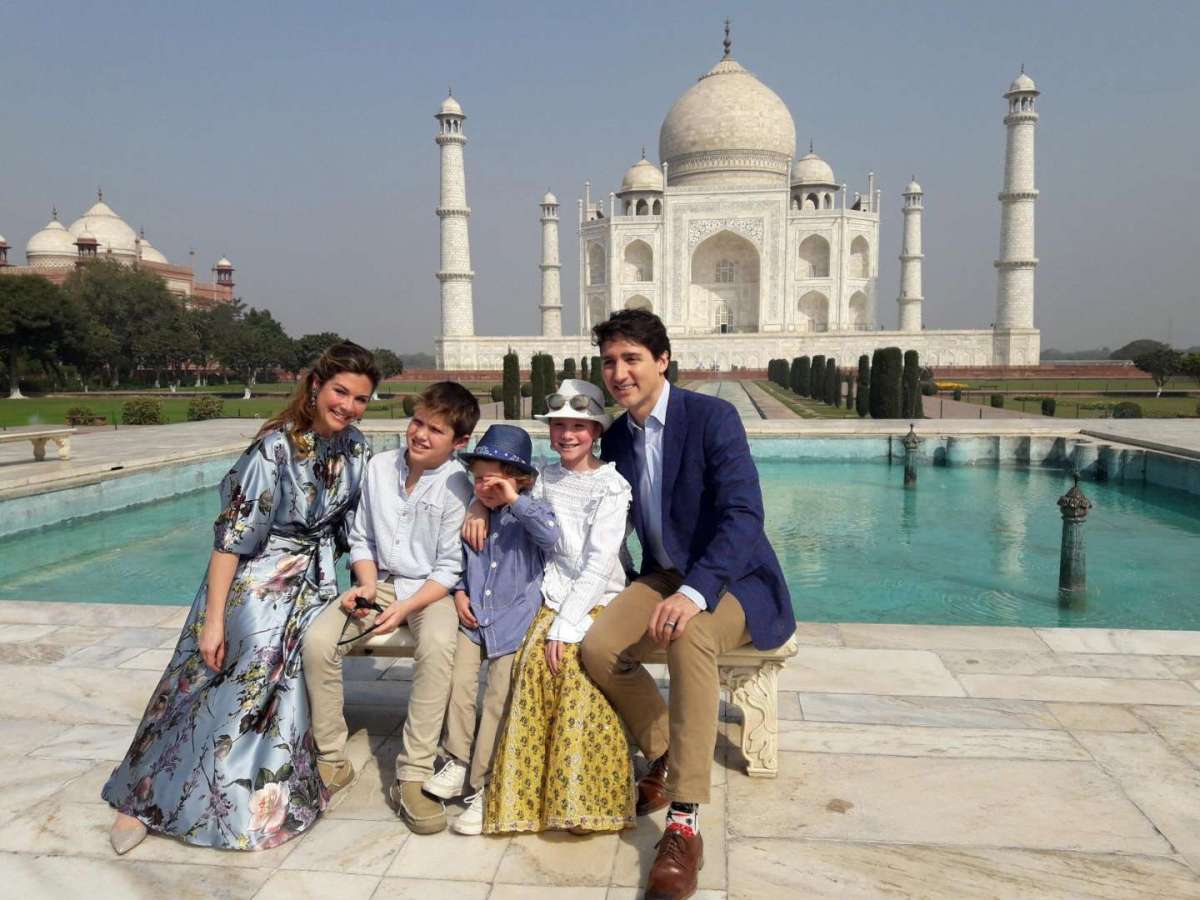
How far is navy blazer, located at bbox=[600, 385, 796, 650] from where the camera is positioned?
208 centimetres

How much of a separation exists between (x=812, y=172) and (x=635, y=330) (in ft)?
130

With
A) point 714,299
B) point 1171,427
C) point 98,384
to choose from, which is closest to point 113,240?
point 98,384

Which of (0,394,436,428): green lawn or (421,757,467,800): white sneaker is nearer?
(421,757,467,800): white sneaker

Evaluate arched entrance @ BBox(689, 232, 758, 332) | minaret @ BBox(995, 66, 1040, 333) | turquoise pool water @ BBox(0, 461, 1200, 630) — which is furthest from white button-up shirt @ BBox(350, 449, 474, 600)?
arched entrance @ BBox(689, 232, 758, 332)

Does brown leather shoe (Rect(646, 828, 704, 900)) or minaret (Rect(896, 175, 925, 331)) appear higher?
minaret (Rect(896, 175, 925, 331))

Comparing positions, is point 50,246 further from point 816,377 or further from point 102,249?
point 816,377

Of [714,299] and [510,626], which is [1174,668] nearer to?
[510,626]

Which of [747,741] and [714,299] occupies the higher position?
[714,299]

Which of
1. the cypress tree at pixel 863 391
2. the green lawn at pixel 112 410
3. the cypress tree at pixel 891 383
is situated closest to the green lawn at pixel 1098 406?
the cypress tree at pixel 891 383

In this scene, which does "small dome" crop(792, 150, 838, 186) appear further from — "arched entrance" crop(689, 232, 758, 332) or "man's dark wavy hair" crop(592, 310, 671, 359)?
"man's dark wavy hair" crop(592, 310, 671, 359)

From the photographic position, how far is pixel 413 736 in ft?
6.86

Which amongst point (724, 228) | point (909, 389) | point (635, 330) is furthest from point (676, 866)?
point (724, 228)

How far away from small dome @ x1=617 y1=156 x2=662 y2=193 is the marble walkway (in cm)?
3681

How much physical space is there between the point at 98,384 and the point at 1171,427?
97.2 ft
